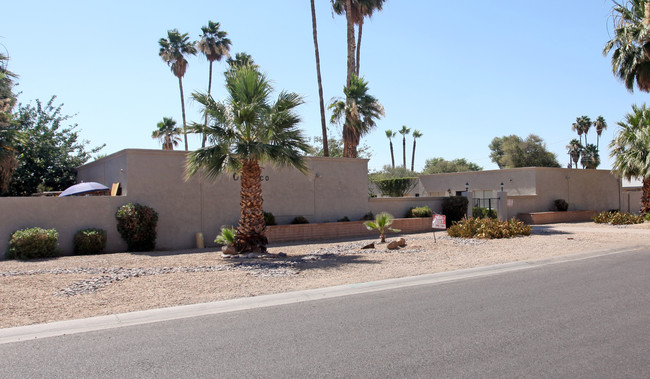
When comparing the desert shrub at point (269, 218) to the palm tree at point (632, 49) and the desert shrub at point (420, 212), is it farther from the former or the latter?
the palm tree at point (632, 49)

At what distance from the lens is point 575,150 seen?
6103 centimetres

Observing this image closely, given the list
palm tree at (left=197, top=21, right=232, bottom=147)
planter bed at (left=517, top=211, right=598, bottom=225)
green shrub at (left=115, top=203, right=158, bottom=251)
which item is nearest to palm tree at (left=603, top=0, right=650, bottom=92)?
planter bed at (left=517, top=211, right=598, bottom=225)

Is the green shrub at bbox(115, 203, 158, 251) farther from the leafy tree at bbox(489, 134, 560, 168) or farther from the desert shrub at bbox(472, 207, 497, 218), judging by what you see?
the leafy tree at bbox(489, 134, 560, 168)

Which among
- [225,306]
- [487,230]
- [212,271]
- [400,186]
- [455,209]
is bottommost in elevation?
[225,306]

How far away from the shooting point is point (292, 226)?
68.1ft

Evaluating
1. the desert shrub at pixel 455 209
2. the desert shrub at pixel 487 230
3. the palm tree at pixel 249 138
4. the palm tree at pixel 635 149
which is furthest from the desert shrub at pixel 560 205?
the palm tree at pixel 249 138

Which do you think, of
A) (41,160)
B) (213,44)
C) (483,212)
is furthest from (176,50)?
(483,212)

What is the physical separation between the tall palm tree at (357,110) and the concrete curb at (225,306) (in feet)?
63.1

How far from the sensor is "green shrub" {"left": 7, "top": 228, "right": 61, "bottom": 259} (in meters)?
15.0

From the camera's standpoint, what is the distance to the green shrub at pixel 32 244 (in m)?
15.0

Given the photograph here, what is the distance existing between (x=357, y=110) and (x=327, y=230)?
11.5 metres

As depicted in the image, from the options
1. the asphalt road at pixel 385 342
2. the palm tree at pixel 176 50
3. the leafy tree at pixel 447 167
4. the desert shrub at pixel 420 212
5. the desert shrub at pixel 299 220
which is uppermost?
the palm tree at pixel 176 50

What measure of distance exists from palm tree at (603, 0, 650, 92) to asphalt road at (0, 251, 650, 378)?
21.3m

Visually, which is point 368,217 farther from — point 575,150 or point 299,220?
point 575,150
